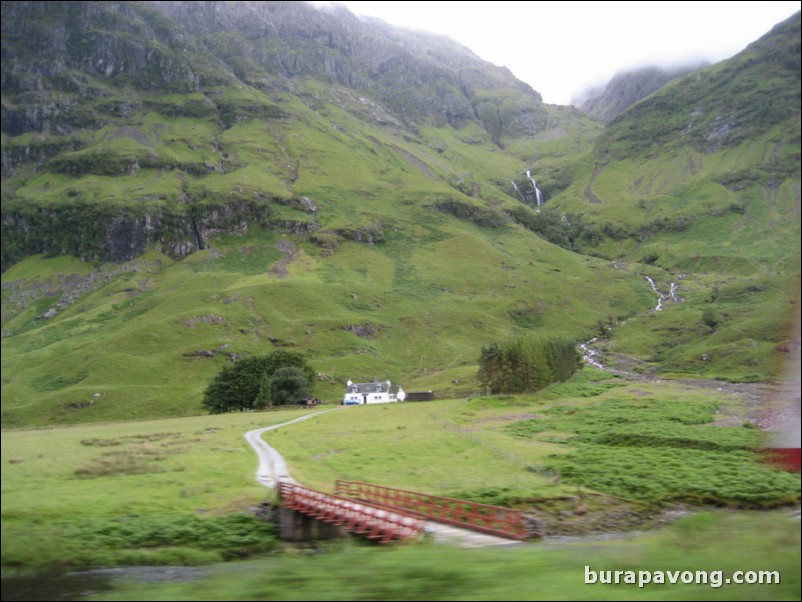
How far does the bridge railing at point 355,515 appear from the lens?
16766 millimetres

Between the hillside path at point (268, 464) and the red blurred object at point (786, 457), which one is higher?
the red blurred object at point (786, 457)

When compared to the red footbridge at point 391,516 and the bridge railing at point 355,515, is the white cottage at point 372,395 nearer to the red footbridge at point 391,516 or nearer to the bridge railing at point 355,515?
the red footbridge at point 391,516

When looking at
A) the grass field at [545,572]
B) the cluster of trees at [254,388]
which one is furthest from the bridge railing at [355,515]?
the cluster of trees at [254,388]

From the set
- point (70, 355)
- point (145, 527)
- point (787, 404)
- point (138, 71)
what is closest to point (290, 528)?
point (145, 527)

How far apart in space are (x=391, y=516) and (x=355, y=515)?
175 centimetres

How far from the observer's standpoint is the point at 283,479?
29109 millimetres

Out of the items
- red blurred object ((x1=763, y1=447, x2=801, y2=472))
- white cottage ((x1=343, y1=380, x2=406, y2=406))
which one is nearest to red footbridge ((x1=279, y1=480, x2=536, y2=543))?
red blurred object ((x1=763, y1=447, x2=801, y2=472))

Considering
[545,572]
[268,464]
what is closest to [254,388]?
[268,464]

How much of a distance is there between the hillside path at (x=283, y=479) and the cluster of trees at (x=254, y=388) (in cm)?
3925

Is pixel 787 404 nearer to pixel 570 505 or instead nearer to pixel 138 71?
pixel 570 505

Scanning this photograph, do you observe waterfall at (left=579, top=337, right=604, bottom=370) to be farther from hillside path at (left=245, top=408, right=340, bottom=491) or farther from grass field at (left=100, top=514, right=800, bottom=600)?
grass field at (left=100, top=514, right=800, bottom=600)

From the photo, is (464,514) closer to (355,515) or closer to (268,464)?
(355,515)

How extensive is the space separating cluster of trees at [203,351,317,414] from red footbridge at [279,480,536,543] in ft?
258

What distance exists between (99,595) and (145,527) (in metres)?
8.81
